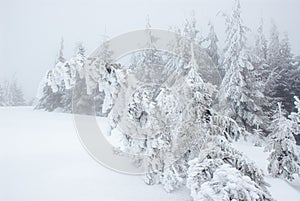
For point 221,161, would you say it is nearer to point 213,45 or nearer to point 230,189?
point 230,189

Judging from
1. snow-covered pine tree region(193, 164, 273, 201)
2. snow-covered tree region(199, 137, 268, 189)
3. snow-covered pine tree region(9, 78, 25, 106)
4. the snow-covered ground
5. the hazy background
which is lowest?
snow-covered pine tree region(9, 78, 25, 106)

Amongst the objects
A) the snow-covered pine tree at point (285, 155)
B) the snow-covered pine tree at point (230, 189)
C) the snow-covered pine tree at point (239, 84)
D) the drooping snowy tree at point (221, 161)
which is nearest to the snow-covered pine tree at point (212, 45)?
the snow-covered pine tree at point (239, 84)

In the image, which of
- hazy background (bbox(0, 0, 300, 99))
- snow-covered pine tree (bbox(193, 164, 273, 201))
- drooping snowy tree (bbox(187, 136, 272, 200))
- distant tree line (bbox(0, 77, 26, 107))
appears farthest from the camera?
distant tree line (bbox(0, 77, 26, 107))

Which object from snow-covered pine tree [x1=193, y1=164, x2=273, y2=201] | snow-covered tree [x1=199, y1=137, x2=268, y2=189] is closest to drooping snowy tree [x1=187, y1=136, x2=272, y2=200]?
snow-covered tree [x1=199, y1=137, x2=268, y2=189]

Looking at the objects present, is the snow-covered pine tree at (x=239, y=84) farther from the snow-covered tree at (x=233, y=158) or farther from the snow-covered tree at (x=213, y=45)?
the snow-covered tree at (x=233, y=158)

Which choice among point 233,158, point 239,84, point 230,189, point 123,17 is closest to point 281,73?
point 239,84

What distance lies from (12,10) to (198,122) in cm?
915

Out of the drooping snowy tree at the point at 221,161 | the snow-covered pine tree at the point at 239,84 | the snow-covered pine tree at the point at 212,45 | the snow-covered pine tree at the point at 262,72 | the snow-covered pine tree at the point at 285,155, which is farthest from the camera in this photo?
the snow-covered pine tree at the point at 212,45

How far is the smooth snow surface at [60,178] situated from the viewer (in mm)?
5809

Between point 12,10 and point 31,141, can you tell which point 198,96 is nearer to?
point 31,141

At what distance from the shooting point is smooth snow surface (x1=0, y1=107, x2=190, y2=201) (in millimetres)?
5809

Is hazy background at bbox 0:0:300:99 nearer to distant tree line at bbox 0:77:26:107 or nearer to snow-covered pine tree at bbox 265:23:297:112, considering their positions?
snow-covered pine tree at bbox 265:23:297:112

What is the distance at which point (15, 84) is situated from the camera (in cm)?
3497

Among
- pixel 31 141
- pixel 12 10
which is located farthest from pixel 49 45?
pixel 31 141
